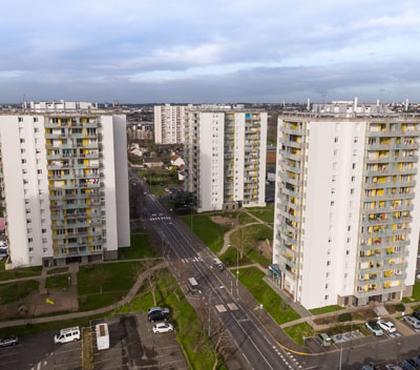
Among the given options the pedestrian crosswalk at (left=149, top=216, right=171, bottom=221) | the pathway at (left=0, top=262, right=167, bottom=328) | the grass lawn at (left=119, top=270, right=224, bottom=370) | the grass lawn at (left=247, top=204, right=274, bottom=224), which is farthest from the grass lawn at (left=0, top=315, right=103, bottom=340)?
the grass lawn at (left=247, top=204, right=274, bottom=224)

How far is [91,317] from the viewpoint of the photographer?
6275cm

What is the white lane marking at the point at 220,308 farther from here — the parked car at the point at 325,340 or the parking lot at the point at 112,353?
the parked car at the point at 325,340

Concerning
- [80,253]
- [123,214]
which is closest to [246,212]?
[123,214]

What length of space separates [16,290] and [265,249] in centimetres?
5009

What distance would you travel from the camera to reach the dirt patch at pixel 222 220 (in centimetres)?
10906

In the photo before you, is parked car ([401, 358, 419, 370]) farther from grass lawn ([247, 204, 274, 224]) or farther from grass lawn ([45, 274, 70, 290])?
grass lawn ([247, 204, 274, 224])

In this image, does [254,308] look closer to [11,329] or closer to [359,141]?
[359,141]

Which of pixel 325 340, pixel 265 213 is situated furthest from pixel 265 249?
pixel 325 340

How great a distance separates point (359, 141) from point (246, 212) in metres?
62.7

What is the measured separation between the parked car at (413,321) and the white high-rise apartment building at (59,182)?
54.7 metres

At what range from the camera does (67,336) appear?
185ft

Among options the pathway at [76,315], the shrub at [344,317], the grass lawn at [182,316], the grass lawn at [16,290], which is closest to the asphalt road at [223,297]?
the grass lawn at [182,316]

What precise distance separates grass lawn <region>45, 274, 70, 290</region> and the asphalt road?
67.9 feet

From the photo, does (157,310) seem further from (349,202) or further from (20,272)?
(349,202)
